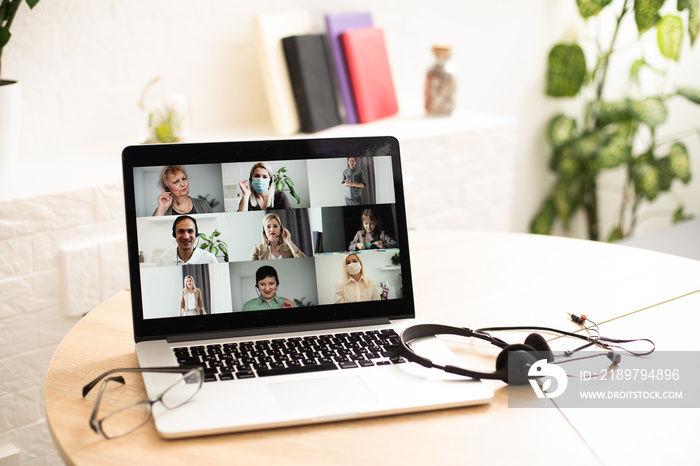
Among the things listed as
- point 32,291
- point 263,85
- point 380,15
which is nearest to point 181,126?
point 263,85

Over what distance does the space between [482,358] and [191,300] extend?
14.7 inches

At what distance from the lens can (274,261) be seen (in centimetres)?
96

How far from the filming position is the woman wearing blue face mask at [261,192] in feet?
3.15

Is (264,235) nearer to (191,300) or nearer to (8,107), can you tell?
(191,300)

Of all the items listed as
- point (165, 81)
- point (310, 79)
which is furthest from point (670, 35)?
point (165, 81)

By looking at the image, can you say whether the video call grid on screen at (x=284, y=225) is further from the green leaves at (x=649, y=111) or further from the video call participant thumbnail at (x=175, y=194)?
the green leaves at (x=649, y=111)

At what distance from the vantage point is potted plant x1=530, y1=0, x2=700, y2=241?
2566mm

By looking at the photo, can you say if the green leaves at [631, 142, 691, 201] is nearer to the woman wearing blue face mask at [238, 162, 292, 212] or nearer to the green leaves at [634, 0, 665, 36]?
the green leaves at [634, 0, 665, 36]

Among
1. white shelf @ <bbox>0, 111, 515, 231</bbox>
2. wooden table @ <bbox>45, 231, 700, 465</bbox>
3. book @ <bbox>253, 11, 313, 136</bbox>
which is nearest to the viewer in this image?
wooden table @ <bbox>45, 231, 700, 465</bbox>

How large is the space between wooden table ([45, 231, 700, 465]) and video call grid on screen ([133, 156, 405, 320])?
4.1 inches

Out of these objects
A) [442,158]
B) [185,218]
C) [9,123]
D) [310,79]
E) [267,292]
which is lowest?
[267,292]

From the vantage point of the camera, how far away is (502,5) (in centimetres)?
256

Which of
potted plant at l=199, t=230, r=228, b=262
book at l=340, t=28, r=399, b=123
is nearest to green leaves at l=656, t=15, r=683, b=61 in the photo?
book at l=340, t=28, r=399, b=123

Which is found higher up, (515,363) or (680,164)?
(680,164)
